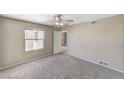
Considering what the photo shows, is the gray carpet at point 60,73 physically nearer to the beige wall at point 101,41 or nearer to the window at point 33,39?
the beige wall at point 101,41

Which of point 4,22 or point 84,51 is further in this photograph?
point 84,51

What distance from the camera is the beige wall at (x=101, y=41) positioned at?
3.17m

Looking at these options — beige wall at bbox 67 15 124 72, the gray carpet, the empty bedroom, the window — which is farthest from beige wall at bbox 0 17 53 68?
beige wall at bbox 67 15 124 72

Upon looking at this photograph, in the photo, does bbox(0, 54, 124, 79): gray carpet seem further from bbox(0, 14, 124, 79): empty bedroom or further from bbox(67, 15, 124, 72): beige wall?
bbox(67, 15, 124, 72): beige wall

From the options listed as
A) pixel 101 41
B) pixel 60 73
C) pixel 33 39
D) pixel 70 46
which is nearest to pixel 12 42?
pixel 33 39

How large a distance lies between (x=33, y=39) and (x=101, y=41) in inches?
132

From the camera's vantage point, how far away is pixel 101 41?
3.86 metres

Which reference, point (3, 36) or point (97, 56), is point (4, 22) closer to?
point (3, 36)

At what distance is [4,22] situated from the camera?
3.45 metres

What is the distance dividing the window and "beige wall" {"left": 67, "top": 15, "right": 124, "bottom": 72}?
189 centimetres

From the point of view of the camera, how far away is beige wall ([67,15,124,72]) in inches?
125
